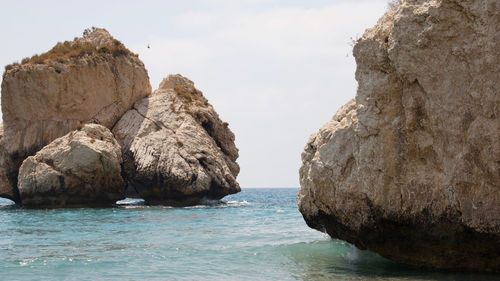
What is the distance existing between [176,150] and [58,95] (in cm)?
1030

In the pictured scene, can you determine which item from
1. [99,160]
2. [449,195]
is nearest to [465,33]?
[449,195]

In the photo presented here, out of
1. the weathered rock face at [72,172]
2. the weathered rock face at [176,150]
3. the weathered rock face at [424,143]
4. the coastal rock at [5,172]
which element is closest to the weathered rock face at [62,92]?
the coastal rock at [5,172]

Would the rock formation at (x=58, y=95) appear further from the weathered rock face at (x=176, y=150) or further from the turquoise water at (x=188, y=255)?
the turquoise water at (x=188, y=255)

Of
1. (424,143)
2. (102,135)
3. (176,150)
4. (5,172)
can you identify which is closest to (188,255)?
(424,143)

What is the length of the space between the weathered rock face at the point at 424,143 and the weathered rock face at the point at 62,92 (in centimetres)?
3343

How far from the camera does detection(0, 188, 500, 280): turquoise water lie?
11.3 m

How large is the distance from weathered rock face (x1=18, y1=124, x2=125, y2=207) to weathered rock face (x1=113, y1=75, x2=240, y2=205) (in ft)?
8.04

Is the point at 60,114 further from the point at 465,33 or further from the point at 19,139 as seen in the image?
the point at 465,33

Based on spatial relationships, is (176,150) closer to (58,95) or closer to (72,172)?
(72,172)

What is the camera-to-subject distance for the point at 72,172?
3462cm

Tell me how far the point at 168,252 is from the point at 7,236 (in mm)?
7766

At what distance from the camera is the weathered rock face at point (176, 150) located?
37.3 meters

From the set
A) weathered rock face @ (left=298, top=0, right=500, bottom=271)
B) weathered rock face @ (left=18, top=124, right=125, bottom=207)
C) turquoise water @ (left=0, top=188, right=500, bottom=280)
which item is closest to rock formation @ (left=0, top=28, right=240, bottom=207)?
weathered rock face @ (left=18, top=124, right=125, bottom=207)

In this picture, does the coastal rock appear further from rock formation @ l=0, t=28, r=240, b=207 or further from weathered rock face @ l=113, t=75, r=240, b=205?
weathered rock face @ l=113, t=75, r=240, b=205
